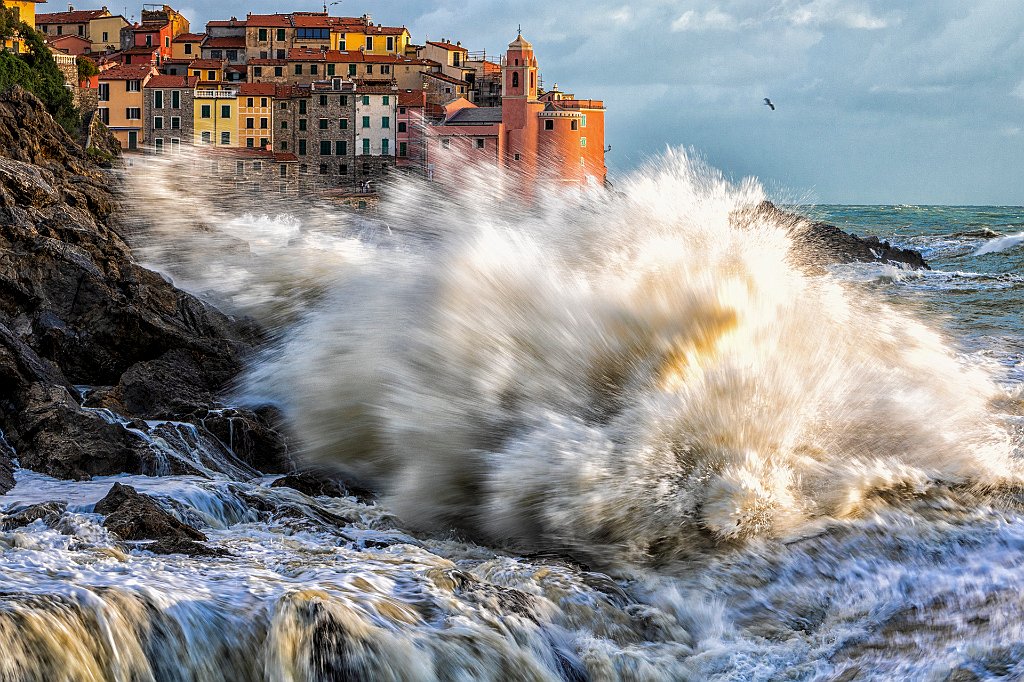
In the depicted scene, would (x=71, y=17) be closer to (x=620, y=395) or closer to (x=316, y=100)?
(x=316, y=100)

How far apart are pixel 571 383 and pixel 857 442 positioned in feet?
6.53

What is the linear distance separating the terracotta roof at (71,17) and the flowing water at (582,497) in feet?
263

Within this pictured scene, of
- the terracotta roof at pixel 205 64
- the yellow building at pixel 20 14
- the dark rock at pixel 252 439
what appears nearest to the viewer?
the dark rock at pixel 252 439

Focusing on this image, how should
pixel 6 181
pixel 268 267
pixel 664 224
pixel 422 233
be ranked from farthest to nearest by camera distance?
pixel 268 267 → pixel 6 181 → pixel 422 233 → pixel 664 224

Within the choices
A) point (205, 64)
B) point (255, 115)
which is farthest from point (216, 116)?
point (205, 64)

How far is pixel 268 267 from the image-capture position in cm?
1380

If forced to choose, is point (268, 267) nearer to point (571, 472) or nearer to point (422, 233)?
point (422, 233)

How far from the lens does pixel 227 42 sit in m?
78.1

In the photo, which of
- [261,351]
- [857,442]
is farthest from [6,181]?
[857,442]

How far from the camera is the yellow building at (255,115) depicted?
6631cm

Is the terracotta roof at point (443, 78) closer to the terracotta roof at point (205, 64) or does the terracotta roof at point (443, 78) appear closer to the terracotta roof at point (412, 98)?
the terracotta roof at point (412, 98)

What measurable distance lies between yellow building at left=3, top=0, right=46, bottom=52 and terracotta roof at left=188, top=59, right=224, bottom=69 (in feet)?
40.3

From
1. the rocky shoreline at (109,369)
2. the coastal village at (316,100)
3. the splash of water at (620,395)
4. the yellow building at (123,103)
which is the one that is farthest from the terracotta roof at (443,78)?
the splash of water at (620,395)

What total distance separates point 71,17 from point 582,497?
87.3 metres
